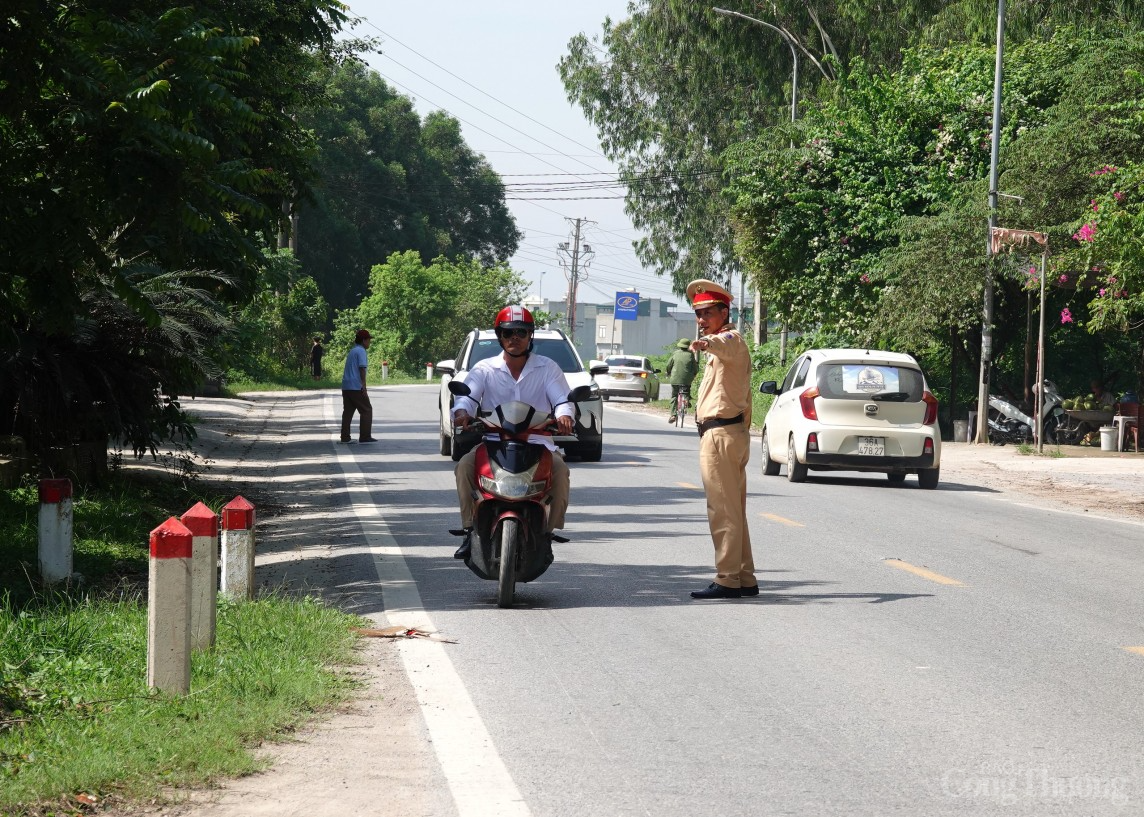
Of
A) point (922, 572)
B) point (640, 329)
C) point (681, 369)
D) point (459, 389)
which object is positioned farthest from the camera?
point (640, 329)

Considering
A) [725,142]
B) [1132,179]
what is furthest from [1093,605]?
[725,142]

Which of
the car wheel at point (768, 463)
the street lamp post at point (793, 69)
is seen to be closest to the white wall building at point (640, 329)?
the street lamp post at point (793, 69)

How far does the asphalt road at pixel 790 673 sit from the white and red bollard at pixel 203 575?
3.31 ft

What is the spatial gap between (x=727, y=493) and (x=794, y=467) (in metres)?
10.1

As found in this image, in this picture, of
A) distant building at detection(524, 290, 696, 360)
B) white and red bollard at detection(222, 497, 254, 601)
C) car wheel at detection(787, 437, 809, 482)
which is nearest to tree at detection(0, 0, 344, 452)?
white and red bollard at detection(222, 497, 254, 601)

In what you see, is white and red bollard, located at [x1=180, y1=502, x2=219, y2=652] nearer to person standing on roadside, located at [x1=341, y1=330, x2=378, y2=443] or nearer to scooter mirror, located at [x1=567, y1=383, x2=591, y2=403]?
scooter mirror, located at [x1=567, y1=383, x2=591, y2=403]

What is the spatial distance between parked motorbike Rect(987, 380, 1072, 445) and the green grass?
24835 mm

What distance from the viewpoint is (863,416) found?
1903 centimetres

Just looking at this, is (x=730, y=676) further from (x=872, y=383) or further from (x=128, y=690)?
(x=872, y=383)

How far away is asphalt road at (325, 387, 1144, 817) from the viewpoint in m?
5.34

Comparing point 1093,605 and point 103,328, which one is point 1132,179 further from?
point 103,328

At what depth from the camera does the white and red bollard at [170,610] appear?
6250 mm

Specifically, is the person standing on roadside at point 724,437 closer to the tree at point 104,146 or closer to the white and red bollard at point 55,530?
the tree at point 104,146

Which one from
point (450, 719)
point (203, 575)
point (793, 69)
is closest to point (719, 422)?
point (203, 575)
